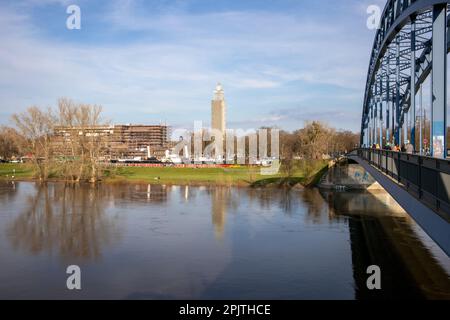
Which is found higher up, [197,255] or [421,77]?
[421,77]

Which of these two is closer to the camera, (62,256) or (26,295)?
(26,295)

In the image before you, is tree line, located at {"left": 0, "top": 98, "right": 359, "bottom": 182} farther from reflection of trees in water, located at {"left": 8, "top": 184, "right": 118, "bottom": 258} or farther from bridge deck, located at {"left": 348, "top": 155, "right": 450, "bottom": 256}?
bridge deck, located at {"left": 348, "top": 155, "right": 450, "bottom": 256}

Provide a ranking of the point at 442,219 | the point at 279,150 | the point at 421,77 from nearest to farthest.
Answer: the point at 442,219 → the point at 421,77 → the point at 279,150

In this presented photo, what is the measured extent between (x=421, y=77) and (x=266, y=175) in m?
38.4

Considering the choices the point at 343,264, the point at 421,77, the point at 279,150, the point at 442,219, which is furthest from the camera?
the point at 279,150

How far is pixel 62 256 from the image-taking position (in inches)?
1030

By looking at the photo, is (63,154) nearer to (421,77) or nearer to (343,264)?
(421,77)

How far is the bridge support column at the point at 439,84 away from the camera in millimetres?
15555

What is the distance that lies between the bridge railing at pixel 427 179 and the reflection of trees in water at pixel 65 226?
1610 cm

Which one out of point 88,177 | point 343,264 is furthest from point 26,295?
point 88,177

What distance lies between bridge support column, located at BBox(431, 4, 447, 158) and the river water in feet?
21.2

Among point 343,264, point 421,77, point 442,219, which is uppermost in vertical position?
point 421,77

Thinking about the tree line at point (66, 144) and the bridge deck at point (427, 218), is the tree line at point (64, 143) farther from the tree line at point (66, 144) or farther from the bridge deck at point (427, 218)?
the bridge deck at point (427, 218)
